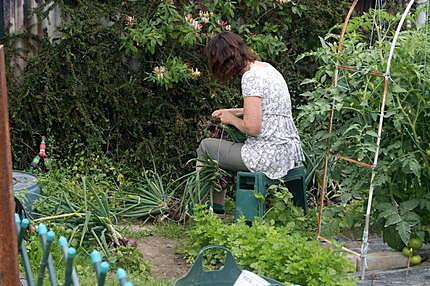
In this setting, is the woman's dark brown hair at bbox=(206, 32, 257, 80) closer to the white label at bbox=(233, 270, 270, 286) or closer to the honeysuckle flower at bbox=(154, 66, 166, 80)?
the honeysuckle flower at bbox=(154, 66, 166, 80)

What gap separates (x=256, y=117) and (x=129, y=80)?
5.76 feet

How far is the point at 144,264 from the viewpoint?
4.27 m

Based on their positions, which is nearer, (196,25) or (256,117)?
(256,117)

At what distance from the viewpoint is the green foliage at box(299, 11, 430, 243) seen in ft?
13.5

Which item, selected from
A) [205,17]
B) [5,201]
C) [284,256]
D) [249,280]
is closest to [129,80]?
[205,17]

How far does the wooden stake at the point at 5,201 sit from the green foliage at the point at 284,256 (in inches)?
62.5

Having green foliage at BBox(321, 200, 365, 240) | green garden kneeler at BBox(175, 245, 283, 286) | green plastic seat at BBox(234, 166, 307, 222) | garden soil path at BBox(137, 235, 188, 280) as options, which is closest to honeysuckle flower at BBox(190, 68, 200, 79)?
green plastic seat at BBox(234, 166, 307, 222)

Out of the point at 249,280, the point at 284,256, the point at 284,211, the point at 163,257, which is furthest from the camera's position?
the point at 284,211

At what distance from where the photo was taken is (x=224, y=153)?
4867 millimetres

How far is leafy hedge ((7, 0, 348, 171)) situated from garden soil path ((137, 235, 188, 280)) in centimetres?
131

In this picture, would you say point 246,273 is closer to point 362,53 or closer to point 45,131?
point 362,53

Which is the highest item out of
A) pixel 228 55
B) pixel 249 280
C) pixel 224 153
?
pixel 228 55

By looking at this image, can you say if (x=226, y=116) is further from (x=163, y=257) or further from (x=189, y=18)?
(x=189, y=18)

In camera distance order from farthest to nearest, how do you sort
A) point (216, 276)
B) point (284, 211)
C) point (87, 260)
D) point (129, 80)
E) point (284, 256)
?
point (129, 80), point (284, 211), point (87, 260), point (284, 256), point (216, 276)
